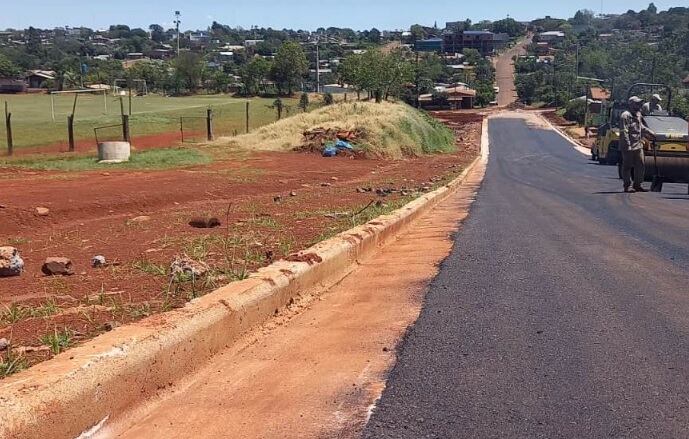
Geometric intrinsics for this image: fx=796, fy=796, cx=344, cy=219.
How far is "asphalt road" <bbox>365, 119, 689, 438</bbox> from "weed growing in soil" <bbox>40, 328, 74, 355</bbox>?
75.6 inches

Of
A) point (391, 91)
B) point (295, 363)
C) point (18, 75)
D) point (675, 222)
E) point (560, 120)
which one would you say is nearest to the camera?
point (295, 363)

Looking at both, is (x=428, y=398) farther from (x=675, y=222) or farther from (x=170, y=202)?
(x=170, y=202)

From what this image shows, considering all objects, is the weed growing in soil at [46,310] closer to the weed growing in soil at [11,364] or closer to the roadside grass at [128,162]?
the weed growing in soil at [11,364]

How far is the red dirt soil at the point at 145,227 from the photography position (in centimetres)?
597

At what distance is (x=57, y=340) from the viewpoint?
481cm

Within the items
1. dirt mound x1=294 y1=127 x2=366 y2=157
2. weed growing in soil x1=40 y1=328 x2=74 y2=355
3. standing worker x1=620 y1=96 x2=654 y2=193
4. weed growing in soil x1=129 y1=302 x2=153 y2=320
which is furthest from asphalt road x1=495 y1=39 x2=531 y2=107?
weed growing in soil x1=40 y1=328 x2=74 y2=355

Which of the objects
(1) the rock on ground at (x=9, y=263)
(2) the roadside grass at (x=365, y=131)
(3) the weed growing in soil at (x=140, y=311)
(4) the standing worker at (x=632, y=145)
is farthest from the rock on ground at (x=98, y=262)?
(2) the roadside grass at (x=365, y=131)

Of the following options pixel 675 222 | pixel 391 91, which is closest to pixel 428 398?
pixel 675 222

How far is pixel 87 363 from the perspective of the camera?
4199 millimetres

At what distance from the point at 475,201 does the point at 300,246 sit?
876cm

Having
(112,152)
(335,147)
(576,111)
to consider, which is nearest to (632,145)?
(112,152)

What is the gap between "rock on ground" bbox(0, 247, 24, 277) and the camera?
7.38m

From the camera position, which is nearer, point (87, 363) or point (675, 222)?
point (87, 363)

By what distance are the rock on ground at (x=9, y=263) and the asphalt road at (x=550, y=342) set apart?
3852mm
